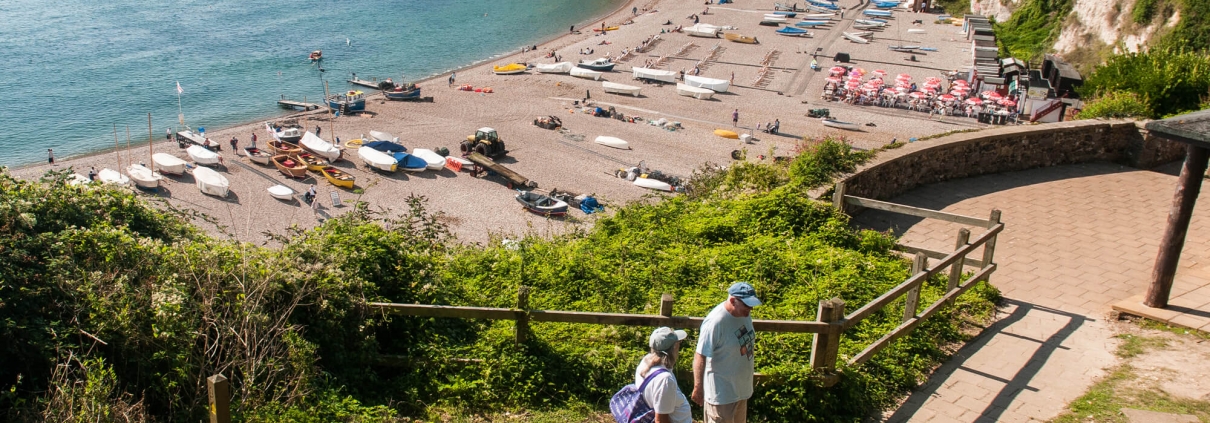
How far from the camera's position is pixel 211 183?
30359 mm

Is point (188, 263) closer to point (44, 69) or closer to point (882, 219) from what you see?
point (882, 219)

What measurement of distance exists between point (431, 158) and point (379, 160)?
6.48ft

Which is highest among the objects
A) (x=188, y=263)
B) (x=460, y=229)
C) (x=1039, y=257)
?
(x=188, y=263)

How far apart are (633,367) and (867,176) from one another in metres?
5.82

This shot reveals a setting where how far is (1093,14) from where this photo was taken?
50094 mm

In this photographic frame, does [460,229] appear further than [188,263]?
Yes

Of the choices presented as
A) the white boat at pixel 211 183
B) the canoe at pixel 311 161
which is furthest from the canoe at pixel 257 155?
the white boat at pixel 211 183

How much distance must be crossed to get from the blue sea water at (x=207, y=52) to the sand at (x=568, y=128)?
12.4 feet

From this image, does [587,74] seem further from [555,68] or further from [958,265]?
[958,265]

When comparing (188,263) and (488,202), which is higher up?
(188,263)

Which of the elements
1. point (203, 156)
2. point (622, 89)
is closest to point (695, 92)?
point (622, 89)

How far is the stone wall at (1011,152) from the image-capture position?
11734 mm

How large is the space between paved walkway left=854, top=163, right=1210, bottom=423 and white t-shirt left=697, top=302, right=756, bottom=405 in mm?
1820

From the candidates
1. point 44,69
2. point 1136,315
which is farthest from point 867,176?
point 44,69
